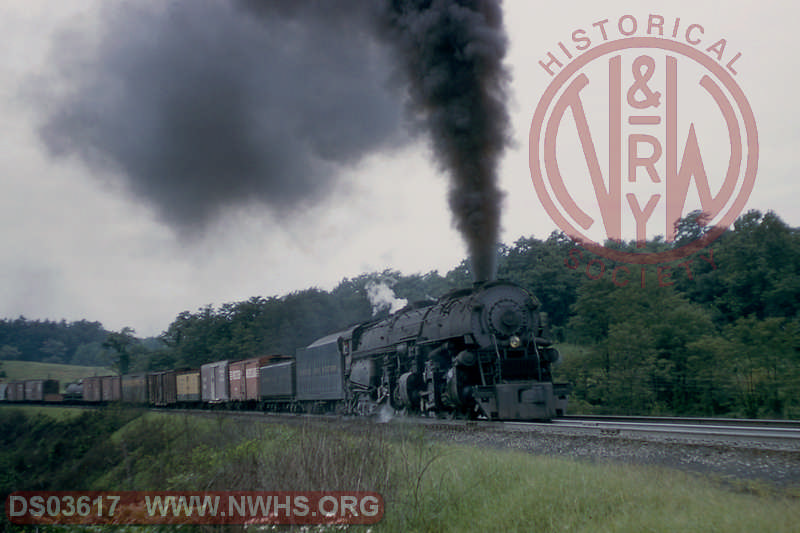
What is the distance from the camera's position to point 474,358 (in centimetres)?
1370

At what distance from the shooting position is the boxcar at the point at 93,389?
→ 4650cm

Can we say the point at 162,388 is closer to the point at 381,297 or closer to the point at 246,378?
the point at 246,378

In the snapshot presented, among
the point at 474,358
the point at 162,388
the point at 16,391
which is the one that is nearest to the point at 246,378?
the point at 162,388

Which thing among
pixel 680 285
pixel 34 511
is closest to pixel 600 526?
pixel 34 511

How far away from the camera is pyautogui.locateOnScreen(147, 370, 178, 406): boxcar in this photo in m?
40.5

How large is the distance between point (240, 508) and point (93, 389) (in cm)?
4658

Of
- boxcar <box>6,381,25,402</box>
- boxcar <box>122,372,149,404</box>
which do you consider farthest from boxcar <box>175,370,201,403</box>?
boxcar <box>6,381,25,402</box>

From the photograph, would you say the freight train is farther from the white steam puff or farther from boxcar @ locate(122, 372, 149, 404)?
boxcar @ locate(122, 372, 149, 404)

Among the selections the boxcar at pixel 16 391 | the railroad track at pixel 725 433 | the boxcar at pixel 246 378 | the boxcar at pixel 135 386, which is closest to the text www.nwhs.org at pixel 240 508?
the railroad track at pixel 725 433

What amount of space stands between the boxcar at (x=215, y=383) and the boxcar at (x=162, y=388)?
13.0 ft

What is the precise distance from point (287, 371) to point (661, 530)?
2324cm

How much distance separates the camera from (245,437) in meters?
11.6

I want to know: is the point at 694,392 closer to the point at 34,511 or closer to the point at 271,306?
the point at 34,511

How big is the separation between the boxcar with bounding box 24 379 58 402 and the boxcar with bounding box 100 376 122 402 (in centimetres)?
809
